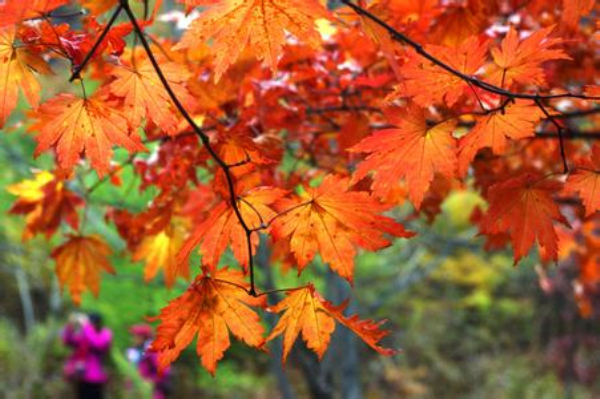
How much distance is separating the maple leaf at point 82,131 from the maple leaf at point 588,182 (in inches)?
25.6

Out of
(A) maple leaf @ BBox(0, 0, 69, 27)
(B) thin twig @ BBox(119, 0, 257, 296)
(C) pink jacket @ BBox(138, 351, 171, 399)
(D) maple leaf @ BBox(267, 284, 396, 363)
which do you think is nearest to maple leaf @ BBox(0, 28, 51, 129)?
(A) maple leaf @ BBox(0, 0, 69, 27)

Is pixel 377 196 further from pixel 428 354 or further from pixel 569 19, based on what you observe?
pixel 428 354

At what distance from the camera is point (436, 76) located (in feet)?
2.88

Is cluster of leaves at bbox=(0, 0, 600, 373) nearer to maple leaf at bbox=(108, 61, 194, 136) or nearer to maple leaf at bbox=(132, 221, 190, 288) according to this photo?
maple leaf at bbox=(108, 61, 194, 136)

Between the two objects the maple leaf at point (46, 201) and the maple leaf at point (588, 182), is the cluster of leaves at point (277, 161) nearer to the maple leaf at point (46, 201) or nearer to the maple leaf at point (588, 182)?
the maple leaf at point (588, 182)

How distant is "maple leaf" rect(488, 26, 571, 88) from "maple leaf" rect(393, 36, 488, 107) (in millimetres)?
41

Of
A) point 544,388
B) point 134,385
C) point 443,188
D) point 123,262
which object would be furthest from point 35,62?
point 544,388

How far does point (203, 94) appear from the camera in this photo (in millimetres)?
1376

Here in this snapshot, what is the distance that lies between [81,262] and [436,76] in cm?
101

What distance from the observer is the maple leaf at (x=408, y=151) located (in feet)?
2.79

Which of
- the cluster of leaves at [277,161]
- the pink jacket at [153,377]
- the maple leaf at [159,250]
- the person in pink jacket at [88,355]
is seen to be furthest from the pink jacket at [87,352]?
the cluster of leaves at [277,161]

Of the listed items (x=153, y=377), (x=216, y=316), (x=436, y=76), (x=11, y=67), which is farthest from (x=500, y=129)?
(x=153, y=377)

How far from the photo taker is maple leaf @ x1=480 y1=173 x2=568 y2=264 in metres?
0.90

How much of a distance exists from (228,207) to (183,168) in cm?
48
